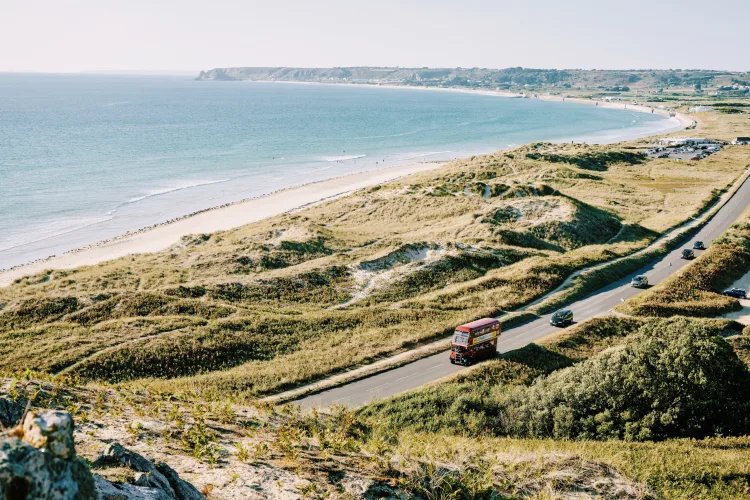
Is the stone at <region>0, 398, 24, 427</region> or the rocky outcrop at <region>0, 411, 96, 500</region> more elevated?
the rocky outcrop at <region>0, 411, 96, 500</region>

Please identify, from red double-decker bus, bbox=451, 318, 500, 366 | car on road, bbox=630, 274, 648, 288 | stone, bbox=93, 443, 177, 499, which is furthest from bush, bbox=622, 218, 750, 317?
stone, bbox=93, 443, 177, 499

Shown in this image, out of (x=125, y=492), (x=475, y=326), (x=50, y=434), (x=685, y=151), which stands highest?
(x=685, y=151)

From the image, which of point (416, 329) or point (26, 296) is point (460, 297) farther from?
point (26, 296)

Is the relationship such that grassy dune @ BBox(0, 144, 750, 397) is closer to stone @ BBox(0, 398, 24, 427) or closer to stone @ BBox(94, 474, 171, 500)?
stone @ BBox(0, 398, 24, 427)

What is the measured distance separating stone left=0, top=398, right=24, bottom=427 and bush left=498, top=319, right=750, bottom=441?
20828 mm

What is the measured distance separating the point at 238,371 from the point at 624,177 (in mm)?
108664

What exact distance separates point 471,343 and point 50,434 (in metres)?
33.6

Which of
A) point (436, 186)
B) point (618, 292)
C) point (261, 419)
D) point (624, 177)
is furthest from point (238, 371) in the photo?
point (624, 177)

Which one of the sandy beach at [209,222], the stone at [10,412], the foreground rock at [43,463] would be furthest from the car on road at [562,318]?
the sandy beach at [209,222]

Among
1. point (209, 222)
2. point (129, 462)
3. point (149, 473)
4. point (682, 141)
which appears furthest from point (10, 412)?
point (682, 141)

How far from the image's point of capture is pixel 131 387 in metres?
25.4

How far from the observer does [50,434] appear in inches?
278

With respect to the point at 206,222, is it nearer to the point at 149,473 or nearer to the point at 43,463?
the point at 149,473

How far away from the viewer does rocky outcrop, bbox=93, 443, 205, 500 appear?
1161cm
